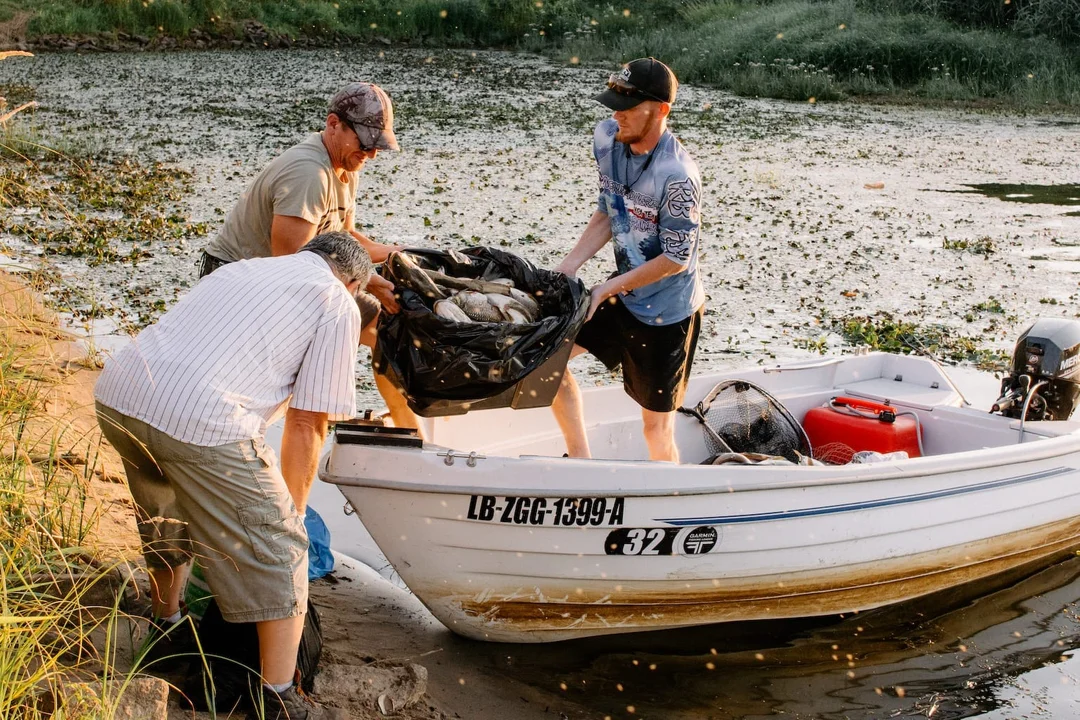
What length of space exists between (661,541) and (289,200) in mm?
2007

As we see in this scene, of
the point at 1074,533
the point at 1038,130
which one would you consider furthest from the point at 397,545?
the point at 1038,130

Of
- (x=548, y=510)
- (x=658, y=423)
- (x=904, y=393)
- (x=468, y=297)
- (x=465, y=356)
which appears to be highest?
(x=468, y=297)

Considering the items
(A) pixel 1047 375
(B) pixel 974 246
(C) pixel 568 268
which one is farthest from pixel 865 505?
(B) pixel 974 246

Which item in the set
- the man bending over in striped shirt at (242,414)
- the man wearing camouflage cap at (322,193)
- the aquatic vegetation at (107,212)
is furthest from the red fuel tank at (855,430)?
the aquatic vegetation at (107,212)

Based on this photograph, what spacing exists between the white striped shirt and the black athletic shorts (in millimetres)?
1786

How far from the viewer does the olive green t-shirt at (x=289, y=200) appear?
441 centimetres

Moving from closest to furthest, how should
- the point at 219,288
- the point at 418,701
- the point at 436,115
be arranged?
the point at 219,288, the point at 418,701, the point at 436,115

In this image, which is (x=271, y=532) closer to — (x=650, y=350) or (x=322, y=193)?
(x=322, y=193)

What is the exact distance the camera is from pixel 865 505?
→ 4.95m

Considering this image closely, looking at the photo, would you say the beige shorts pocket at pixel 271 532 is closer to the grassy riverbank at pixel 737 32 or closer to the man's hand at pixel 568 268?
the man's hand at pixel 568 268

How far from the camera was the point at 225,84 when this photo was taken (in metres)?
24.0

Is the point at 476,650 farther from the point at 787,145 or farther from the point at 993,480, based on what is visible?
the point at 787,145

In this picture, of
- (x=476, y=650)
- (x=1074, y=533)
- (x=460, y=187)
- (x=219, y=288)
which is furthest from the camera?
(x=460, y=187)

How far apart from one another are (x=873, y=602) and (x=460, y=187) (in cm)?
931
